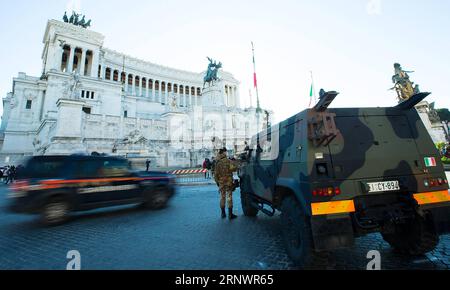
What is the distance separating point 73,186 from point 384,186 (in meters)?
7.25

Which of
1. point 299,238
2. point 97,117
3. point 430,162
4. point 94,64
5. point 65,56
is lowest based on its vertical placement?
point 299,238

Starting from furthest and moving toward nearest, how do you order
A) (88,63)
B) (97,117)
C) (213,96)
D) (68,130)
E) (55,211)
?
(88,63), (213,96), (97,117), (68,130), (55,211)

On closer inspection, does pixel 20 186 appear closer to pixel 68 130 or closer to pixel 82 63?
pixel 68 130

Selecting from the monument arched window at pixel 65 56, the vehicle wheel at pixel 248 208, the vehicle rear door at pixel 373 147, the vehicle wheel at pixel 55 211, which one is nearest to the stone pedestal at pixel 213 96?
the monument arched window at pixel 65 56

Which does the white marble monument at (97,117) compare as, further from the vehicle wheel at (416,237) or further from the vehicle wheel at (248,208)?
the vehicle wheel at (416,237)

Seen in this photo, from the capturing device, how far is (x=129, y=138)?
99.1ft

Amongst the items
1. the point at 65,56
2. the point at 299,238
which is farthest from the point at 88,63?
the point at 299,238

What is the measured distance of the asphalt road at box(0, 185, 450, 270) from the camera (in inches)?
121

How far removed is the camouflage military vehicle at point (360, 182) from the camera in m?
2.63

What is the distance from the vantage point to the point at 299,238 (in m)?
2.93

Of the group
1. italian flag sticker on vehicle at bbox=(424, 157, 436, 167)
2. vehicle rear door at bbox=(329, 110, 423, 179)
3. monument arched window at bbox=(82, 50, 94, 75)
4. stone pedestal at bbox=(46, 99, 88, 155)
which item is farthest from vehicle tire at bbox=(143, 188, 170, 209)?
monument arched window at bbox=(82, 50, 94, 75)

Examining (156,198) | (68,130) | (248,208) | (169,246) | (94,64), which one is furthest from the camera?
(94,64)

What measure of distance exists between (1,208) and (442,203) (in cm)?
1306
